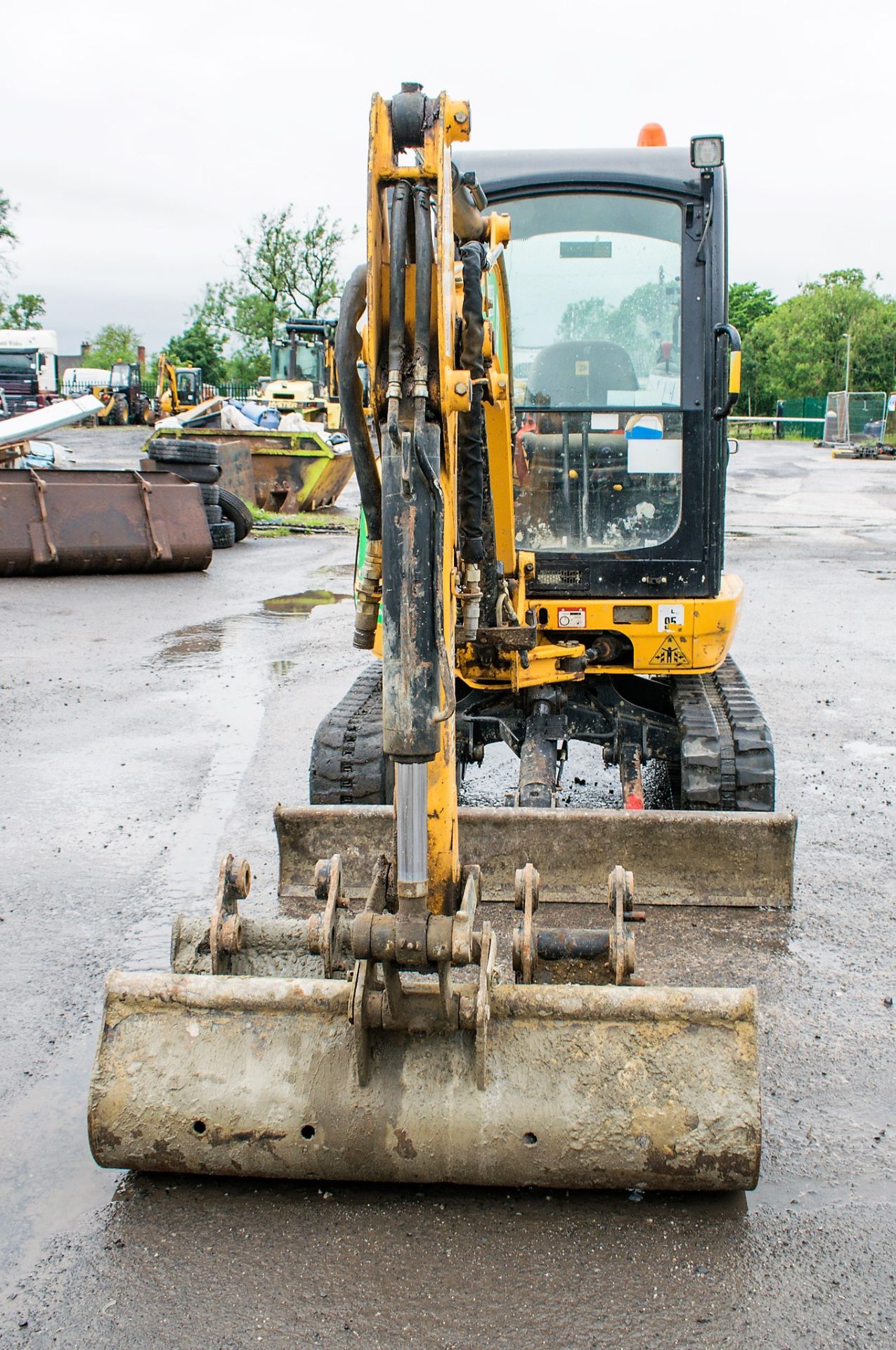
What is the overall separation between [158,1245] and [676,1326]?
1.24m

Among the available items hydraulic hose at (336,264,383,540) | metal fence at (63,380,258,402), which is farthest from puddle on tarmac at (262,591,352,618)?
metal fence at (63,380,258,402)

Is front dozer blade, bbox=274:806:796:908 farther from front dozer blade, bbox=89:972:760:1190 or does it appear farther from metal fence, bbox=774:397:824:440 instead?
metal fence, bbox=774:397:824:440

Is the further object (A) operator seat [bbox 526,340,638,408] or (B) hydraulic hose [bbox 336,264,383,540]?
(A) operator seat [bbox 526,340,638,408]

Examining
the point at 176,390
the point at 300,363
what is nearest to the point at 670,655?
the point at 300,363

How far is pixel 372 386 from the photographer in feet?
10.6

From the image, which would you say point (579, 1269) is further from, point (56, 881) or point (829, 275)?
point (829, 275)

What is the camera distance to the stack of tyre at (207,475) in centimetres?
1692

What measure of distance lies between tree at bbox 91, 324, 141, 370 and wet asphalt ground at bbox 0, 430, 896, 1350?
7943 cm

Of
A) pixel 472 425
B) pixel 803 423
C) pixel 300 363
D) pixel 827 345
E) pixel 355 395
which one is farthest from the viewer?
pixel 827 345

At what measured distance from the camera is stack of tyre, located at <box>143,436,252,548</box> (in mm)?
16922

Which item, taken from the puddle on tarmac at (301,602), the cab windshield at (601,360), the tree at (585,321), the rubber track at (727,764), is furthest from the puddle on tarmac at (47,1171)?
the puddle on tarmac at (301,602)

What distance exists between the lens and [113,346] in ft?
294

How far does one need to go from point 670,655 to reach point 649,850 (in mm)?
1136

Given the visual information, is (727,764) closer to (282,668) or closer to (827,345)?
(282,668)
